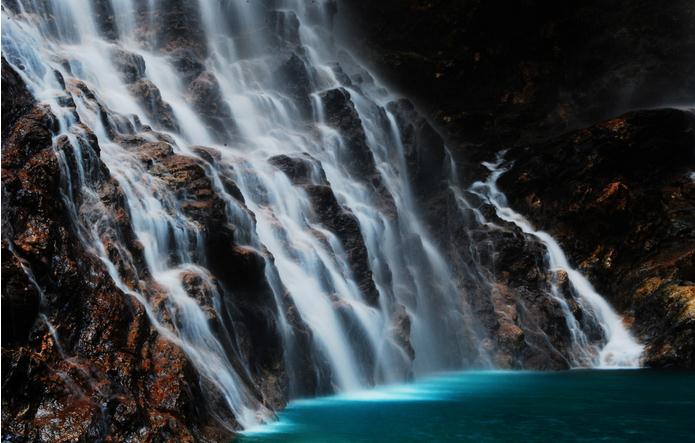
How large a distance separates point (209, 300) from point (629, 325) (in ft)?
67.7

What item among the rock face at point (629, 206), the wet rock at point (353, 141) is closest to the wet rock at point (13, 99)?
the wet rock at point (353, 141)

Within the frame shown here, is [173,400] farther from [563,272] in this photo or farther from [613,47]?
[613,47]

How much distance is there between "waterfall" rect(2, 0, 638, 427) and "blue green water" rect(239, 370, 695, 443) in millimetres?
1124

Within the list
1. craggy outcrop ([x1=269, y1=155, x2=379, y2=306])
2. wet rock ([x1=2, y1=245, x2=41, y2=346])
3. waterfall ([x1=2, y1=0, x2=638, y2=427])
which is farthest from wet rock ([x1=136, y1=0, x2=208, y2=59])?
wet rock ([x1=2, y1=245, x2=41, y2=346])

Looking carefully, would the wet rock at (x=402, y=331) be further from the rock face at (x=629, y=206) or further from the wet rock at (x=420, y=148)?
the wet rock at (x=420, y=148)

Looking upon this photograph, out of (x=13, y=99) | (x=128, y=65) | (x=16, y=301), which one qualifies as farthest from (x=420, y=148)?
(x=16, y=301)

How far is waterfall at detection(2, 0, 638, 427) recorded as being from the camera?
13.0 metres

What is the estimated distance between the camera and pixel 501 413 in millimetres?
14836

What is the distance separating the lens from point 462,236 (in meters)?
30.6

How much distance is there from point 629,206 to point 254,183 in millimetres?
18891

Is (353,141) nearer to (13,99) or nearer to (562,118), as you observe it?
(562,118)

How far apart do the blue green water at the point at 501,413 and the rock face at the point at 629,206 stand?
5.86 meters

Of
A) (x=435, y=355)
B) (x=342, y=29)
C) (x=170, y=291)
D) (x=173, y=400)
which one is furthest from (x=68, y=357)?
(x=342, y=29)

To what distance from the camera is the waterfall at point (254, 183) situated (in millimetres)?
13031
